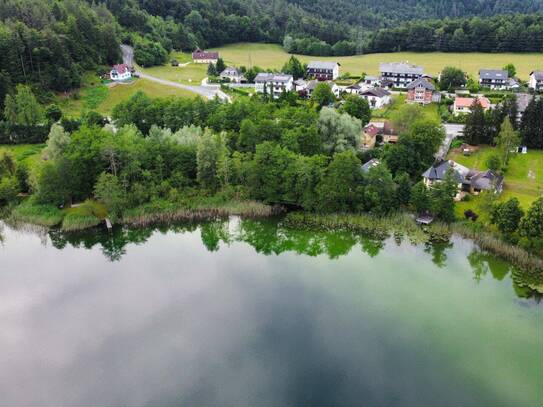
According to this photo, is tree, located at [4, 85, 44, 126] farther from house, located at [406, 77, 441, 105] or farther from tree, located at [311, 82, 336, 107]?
house, located at [406, 77, 441, 105]

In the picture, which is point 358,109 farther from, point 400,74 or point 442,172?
point 400,74

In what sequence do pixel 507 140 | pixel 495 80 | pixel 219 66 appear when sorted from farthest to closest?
pixel 219 66 → pixel 495 80 → pixel 507 140

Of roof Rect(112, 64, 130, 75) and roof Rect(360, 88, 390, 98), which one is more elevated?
roof Rect(112, 64, 130, 75)

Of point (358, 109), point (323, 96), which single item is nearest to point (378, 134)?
point (358, 109)

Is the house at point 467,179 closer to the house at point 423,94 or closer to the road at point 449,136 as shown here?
the road at point 449,136

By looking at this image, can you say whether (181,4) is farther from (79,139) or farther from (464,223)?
(464,223)

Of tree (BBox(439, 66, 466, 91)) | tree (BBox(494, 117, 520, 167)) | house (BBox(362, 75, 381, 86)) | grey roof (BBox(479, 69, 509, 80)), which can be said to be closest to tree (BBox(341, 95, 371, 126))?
tree (BBox(494, 117, 520, 167))
